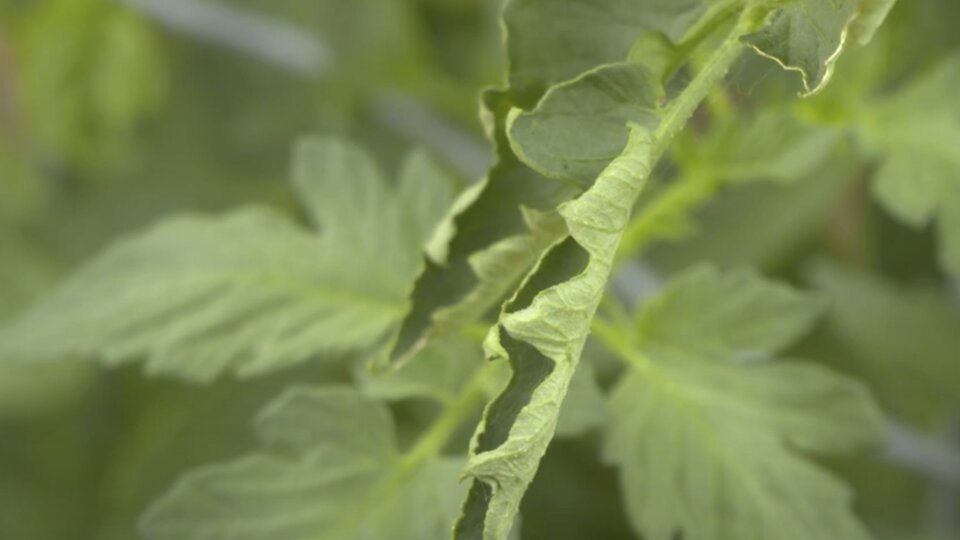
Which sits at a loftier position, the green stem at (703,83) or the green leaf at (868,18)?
the green stem at (703,83)

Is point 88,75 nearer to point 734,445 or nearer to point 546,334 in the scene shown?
point 734,445

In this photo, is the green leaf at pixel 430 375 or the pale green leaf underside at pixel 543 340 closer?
the pale green leaf underside at pixel 543 340

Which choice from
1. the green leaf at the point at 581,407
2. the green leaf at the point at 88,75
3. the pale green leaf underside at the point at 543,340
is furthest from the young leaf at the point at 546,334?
the green leaf at the point at 88,75

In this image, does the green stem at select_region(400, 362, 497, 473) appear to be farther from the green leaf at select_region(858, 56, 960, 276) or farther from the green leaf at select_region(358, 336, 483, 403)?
the green leaf at select_region(858, 56, 960, 276)

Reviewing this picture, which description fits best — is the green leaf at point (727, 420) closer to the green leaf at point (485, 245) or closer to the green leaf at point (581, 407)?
the green leaf at point (581, 407)

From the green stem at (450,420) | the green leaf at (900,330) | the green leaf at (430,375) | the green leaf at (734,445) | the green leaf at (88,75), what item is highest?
the green leaf at (88,75)

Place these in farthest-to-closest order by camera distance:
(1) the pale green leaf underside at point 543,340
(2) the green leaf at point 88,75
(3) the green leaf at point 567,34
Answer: (2) the green leaf at point 88,75, (3) the green leaf at point 567,34, (1) the pale green leaf underside at point 543,340

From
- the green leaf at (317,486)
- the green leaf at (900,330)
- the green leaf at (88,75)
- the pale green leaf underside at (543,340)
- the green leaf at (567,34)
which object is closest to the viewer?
the pale green leaf underside at (543,340)

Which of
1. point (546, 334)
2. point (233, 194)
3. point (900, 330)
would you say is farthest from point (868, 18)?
point (233, 194)
